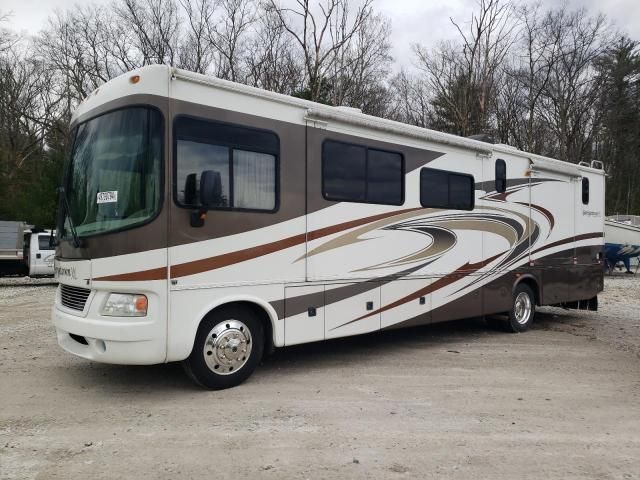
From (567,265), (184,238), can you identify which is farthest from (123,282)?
(567,265)

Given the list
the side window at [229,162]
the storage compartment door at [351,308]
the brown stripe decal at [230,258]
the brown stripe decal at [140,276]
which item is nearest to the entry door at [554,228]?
the storage compartment door at [351,308]

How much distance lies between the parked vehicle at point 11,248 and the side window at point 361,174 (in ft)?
47.7

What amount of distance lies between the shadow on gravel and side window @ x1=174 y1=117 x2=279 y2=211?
199 centimetres

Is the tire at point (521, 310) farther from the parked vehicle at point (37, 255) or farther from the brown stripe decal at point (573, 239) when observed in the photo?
the parked vehicle at point (37, 255)

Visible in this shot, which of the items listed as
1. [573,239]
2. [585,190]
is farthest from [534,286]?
[585,190]

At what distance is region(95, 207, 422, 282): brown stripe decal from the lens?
16.0 ft

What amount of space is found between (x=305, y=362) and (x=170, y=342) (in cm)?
224

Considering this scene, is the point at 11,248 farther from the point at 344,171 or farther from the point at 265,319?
the point at 344,171

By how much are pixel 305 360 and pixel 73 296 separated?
2.89 m

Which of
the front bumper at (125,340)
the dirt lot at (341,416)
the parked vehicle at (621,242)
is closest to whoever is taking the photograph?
the dirt lot at (341,416)

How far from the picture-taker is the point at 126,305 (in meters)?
4.88

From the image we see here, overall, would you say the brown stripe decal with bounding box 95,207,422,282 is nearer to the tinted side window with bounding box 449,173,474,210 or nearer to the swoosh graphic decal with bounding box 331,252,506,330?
the swoosh graphic decal with bounding box 331,252,506,330

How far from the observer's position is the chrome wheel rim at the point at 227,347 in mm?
5266

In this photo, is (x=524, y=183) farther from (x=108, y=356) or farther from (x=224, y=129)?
(x=108, y=356)
